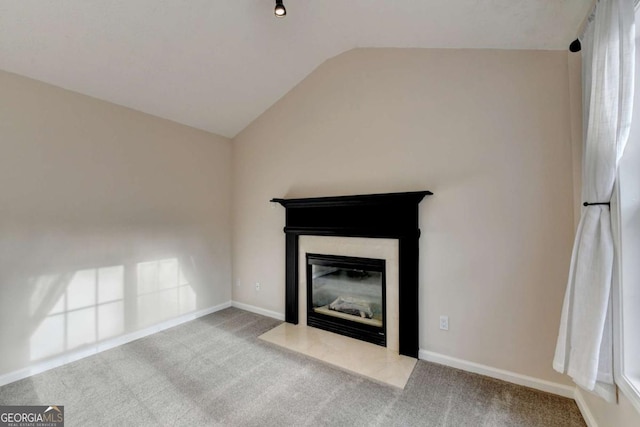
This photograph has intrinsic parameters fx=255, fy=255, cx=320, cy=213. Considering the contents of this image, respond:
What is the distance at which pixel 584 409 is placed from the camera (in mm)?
1688

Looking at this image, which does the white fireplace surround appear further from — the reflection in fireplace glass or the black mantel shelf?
the black mantel shelf

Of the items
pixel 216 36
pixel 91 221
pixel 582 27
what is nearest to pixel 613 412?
pixel 582 27

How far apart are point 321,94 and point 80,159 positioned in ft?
8.48

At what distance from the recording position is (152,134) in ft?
9.98

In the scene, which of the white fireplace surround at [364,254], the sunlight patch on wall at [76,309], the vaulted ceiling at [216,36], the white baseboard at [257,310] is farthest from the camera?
the white baseboard at [257,310]

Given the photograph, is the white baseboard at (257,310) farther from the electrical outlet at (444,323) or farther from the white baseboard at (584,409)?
the white baseboard at (584,409)

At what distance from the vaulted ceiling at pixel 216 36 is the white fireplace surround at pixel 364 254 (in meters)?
1.89

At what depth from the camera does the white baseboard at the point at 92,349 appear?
7.05 feet

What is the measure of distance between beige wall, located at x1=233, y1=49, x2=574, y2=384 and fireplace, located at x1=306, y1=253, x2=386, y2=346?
0.45 meters

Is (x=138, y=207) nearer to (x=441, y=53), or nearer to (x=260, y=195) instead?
(x=260, y=195)

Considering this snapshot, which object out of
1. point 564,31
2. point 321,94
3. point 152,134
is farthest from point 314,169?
point 564,31

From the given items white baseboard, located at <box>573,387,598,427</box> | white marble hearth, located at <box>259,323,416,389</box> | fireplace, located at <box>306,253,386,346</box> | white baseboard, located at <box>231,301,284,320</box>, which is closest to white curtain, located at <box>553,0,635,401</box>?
white baseboard, located at <box>573,387,598,427</box>

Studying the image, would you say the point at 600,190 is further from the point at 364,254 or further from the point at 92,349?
the point at 92,349

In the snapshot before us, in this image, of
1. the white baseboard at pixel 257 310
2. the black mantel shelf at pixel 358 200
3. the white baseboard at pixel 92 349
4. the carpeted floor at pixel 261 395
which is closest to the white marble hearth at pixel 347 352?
the carpeted floor at pixel 261 395
